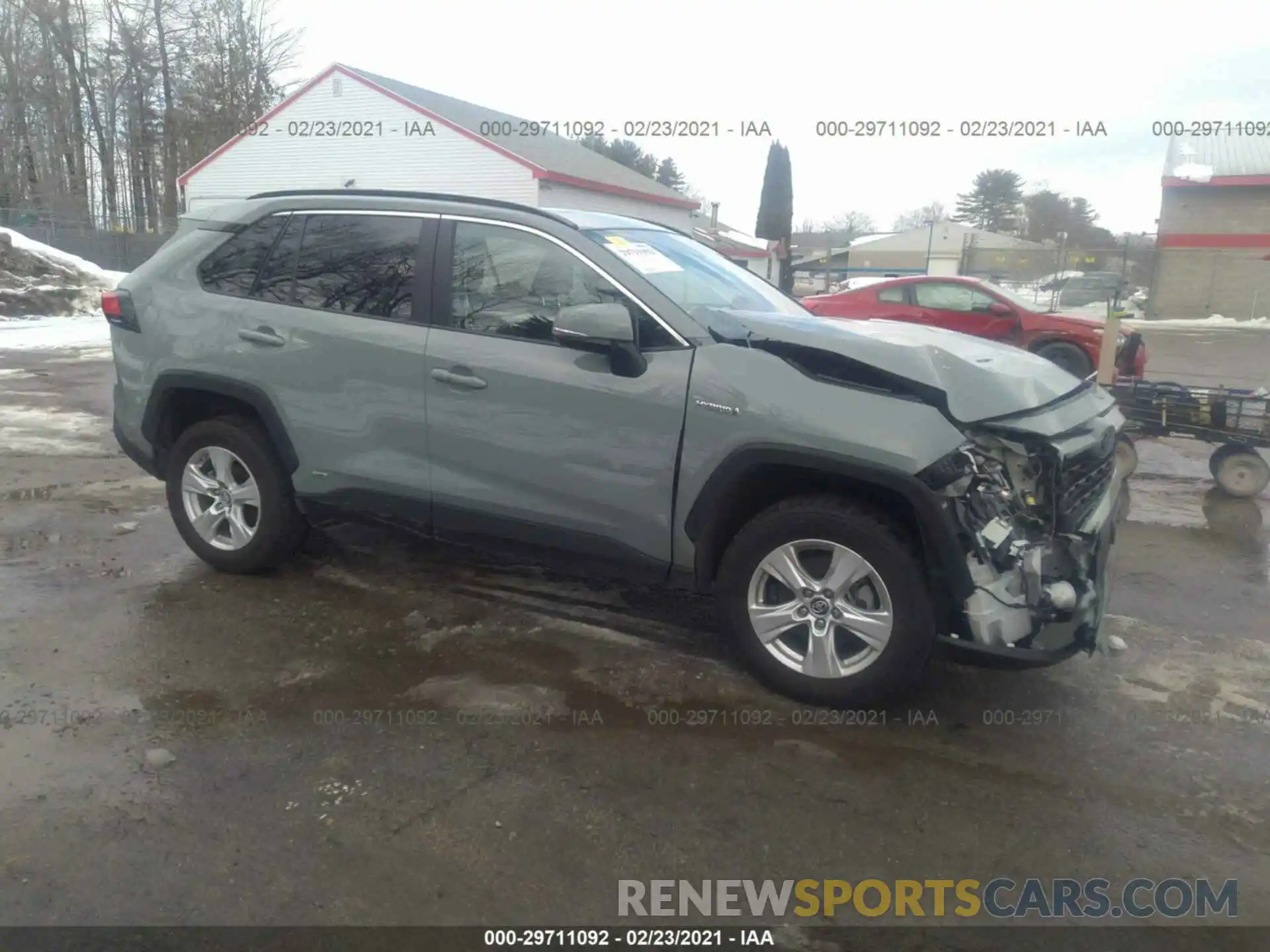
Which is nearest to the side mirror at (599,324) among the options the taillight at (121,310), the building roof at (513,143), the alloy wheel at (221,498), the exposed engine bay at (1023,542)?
the exposed engine bay at (1023,542)

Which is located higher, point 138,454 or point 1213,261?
point 1213,261

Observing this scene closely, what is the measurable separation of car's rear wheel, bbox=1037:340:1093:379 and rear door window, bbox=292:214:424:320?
33.8 feet

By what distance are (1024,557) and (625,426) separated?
5.10ft

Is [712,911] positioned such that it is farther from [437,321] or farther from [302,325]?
[302,325]

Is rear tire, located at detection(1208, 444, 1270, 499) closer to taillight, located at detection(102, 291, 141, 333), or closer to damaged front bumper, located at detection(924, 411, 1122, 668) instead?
damaged front bumper, located at detection(924, 411, 1122, 668)

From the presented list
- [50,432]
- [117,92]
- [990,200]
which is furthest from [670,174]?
[50,432]

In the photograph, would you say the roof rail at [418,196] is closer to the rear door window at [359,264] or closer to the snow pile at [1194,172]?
the rear door window at [359,264]

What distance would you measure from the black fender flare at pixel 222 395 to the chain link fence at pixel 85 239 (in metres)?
27.8

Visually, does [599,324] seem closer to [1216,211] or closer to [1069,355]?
[1069,355]

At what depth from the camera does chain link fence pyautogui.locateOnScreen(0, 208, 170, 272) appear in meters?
29.0

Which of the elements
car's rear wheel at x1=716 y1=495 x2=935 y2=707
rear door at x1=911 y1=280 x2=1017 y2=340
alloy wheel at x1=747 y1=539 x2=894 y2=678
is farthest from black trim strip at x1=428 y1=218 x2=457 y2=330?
rear door at x1=911 y1=280 x2=1017 y2=340

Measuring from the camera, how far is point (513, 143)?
26.9 m

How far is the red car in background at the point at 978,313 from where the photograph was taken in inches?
499
